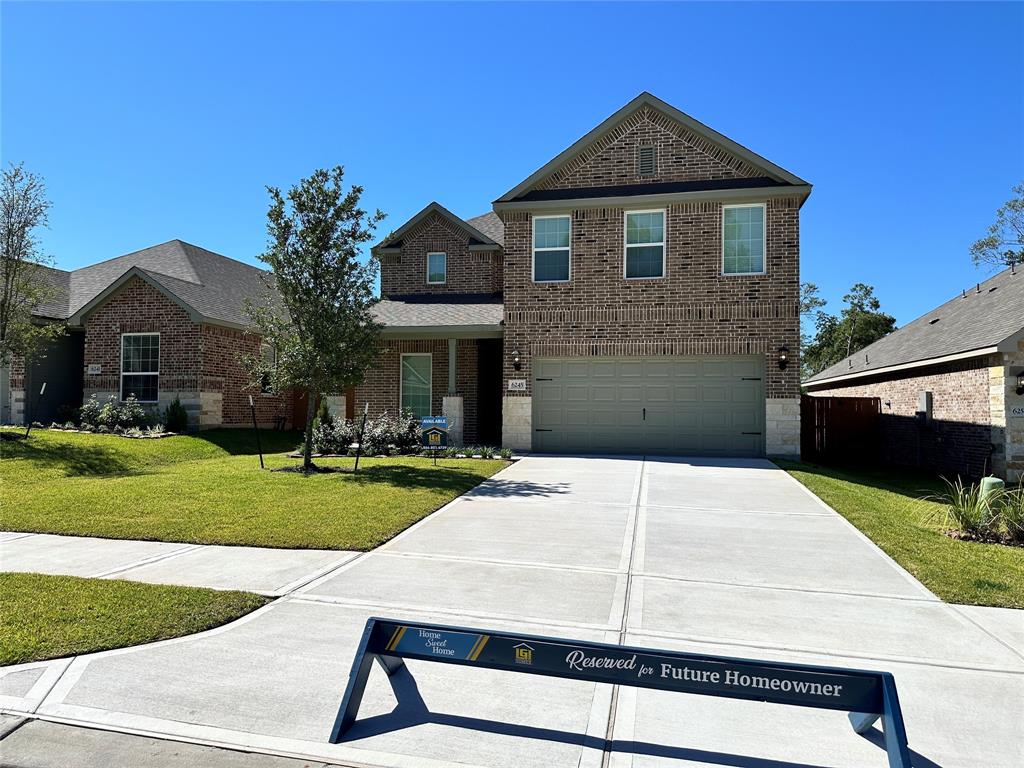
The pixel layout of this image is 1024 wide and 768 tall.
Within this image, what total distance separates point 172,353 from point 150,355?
36.9 inches

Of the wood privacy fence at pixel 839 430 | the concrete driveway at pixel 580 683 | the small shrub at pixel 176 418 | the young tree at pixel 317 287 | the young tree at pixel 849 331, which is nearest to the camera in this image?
the concrete driveway at pixel 580 683

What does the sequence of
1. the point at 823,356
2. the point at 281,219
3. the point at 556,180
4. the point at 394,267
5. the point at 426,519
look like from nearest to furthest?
the point at 426,519 < the point at 281,219 < the point at 556,180 < the point at 394,267 < the point at 823,356

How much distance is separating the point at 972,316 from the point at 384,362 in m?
15.9

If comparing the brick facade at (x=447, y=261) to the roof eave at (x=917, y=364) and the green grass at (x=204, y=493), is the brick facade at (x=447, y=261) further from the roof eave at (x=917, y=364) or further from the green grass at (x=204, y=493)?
the roof eave at (x=917, y=364)

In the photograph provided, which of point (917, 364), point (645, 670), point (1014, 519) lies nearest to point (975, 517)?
point (1014, 519)

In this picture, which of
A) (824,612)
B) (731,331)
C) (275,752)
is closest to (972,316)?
(731,331)

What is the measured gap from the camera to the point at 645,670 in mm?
3029

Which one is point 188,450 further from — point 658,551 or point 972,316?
point 972,316

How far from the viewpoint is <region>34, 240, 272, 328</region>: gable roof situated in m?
18.6

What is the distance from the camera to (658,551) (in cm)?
673

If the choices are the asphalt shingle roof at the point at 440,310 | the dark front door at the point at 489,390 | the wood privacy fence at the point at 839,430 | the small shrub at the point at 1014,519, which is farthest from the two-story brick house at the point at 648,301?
the small shrub at the point at 1014,519

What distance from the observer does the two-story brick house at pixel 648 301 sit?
49.5 ft

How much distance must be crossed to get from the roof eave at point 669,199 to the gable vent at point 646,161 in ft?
3.30

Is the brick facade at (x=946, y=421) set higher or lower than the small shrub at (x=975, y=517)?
higher
